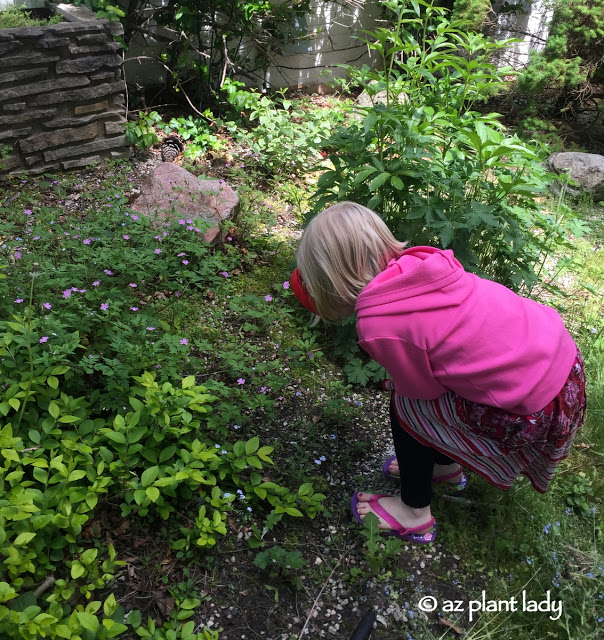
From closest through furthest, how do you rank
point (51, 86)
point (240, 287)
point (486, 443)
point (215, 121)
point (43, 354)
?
point (486, 443)
point (43, 354)
point (240, 287)
point (51, 86)
point (215, 121)

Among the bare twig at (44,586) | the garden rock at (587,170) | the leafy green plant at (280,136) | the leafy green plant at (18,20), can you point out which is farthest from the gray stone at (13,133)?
the garden rock at (587,170)

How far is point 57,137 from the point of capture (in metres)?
4.12

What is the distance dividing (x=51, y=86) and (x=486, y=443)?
3741 mm

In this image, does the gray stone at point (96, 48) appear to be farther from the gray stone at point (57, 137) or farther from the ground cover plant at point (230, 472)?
the ground cover plant at point (230, 472)

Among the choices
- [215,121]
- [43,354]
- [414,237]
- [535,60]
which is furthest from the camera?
[535,60]

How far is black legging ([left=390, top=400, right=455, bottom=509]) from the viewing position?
198 centimetres

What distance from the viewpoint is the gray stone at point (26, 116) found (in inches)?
153

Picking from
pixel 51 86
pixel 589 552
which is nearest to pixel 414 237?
pixel 589 552

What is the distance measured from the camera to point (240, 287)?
332 cm

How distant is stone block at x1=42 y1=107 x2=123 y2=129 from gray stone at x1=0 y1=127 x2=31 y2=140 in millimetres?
137

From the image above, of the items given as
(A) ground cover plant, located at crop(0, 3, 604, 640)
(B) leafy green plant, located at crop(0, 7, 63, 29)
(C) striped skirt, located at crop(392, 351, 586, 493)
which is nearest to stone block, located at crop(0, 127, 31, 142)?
(B) leafy green plant, located at crop(0, 7, 63, 29)

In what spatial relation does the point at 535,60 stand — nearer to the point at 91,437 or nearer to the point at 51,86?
the point at 51,86

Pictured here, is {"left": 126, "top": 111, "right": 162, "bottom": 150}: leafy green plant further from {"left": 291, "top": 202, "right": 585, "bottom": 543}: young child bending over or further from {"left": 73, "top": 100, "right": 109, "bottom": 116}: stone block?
{"left": 291, "top": 202, "right": 585, "bottom": 543}: young child bending over

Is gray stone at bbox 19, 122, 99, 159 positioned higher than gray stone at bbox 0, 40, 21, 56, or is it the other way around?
gray stone at bbox 0, 40, 21, 56
